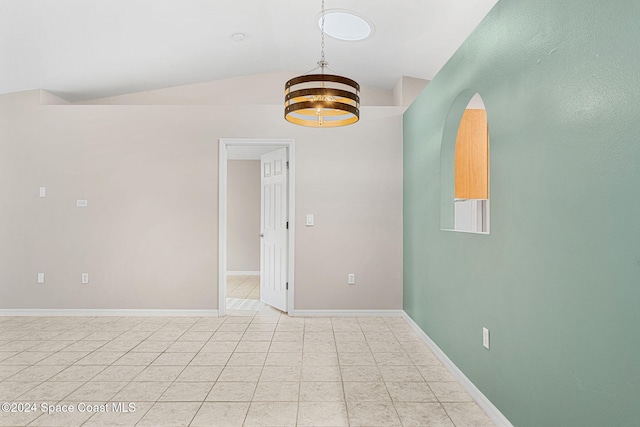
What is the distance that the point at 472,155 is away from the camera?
3311 mm

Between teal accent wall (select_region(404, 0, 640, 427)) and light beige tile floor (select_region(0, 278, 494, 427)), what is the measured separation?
48 centimetres

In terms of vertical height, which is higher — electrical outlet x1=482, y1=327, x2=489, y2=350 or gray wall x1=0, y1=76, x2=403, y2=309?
gray wall x1=0, y1=76, x2=403, y2=309

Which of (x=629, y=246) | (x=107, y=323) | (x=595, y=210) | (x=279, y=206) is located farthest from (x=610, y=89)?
(x=107, y=323)

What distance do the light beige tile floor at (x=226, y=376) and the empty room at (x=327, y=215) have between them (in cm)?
2

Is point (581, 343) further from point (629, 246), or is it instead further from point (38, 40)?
point (38, 40)

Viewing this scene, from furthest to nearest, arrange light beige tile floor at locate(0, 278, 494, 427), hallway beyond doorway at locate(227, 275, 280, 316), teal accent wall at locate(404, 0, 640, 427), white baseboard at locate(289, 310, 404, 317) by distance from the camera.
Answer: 1. hallway beyond doorway at locate(227, 275, 280, 316)
2. white baseboard at locate(289, 310, 404, 317)
3. light beige tile floor at locate(0, 278, 494, 427)
4. teal accent wall at locate(404, 0, 640, 427)

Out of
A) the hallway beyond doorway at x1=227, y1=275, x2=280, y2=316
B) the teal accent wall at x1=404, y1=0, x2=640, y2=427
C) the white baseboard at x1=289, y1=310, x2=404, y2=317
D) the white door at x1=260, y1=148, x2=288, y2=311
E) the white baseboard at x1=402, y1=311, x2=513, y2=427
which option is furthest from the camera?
the hallway beyond doorway at x1=227, y1=275, x2=280, y2=316

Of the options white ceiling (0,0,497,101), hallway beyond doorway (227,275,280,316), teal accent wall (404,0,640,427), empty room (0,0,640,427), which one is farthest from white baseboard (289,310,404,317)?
white ceiling (0,0,497,101)

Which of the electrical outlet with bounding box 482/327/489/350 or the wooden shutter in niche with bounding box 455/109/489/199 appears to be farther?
the wooden shutter in niche with bounding box 455/109/489/199

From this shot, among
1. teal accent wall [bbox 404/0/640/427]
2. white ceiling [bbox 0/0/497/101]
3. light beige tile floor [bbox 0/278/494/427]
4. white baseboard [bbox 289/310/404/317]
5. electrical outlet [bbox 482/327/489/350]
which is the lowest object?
light beige tile floor [bbox 0/278/494/427]

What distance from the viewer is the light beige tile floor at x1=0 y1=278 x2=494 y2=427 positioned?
90.0 inches

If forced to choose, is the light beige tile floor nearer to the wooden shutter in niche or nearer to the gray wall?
the gray wall

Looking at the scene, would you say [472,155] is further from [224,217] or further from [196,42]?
[196,42]

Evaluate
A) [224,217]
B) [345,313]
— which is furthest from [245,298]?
[345,313]
